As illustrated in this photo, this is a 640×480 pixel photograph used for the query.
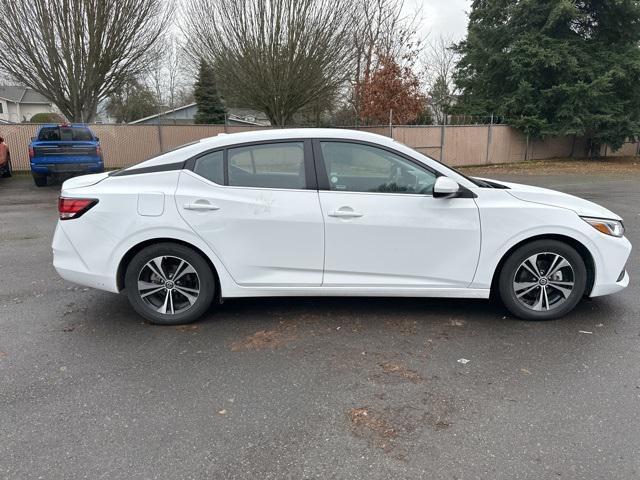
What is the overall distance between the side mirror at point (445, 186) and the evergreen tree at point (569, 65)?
71.5 feet

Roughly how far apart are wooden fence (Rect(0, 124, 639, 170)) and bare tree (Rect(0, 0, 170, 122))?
6.96 feet

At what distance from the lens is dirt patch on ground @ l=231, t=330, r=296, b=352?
354 cm

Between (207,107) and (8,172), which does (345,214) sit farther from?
(207,107)

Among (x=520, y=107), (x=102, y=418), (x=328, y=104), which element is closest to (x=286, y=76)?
(x=328, y=104)

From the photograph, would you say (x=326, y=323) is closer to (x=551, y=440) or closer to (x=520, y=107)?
(x=551, y=440)

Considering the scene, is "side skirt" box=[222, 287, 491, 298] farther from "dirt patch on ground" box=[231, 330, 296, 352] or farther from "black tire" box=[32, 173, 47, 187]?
"black tire" box=[32, 173, 47, 187]

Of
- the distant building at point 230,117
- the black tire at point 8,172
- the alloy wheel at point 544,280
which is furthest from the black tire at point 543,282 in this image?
the distant building at point 230,117

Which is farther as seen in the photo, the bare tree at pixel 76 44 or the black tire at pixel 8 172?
the bare tree at pixel 76 44

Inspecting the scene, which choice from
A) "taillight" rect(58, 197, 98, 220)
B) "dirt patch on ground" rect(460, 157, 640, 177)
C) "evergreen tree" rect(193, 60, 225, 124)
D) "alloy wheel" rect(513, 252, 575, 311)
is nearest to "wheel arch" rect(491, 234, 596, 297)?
"alloy wheel" rect(513, 252, 575, 311)

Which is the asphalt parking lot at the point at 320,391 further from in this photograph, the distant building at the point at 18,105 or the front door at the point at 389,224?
the distant building at the point at 18,105

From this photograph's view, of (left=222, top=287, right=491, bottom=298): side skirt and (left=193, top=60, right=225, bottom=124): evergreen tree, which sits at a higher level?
(left=193, top=60, right=225, bottom=124): evergreen tree

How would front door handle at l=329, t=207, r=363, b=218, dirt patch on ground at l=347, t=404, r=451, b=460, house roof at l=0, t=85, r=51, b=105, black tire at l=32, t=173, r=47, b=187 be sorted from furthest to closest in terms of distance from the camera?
house roof at l=0, t=85, r=51, b=105, black tire at l=32, t=173, r=47, b=187, front door handle at l=329, t=207, r=363, b=218, dirt patch on ground at l=347, t=404, r=451, b=460

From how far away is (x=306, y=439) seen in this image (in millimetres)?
2502

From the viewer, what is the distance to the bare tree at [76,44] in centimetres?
1606
